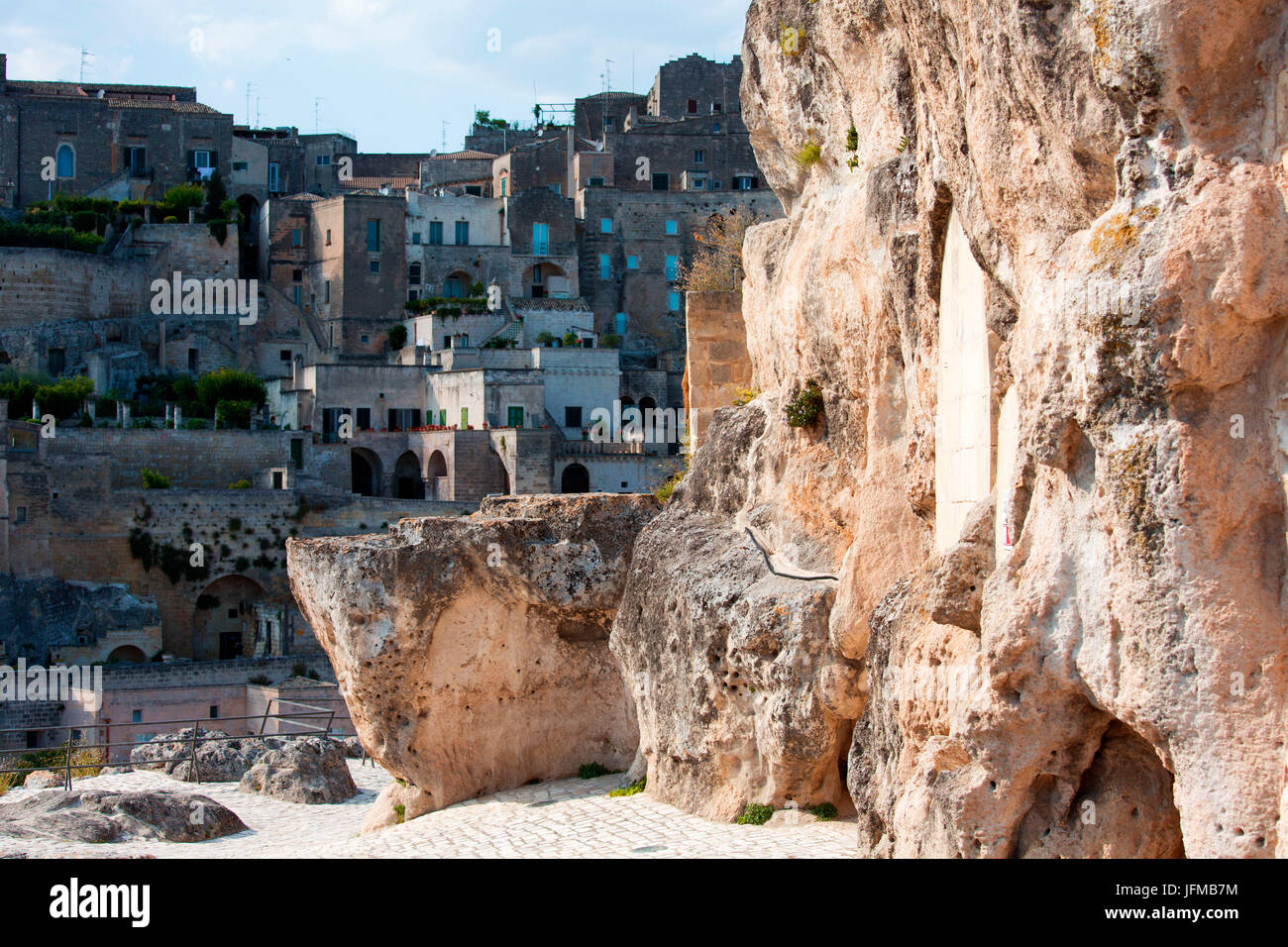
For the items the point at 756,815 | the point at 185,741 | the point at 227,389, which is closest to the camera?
the point at 756,815

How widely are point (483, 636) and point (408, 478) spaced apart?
38654 millimetres

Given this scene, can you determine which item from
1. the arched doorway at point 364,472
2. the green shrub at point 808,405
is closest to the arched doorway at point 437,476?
the arched doorway at point 364,472

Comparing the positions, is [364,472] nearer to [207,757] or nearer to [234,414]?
[234,414]

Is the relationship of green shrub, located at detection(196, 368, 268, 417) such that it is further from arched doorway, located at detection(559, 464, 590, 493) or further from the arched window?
the arched window

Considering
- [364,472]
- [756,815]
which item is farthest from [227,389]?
[756,815]

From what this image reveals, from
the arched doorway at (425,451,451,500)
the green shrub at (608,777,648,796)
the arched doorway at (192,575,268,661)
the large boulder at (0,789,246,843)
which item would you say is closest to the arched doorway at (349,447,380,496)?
the arched doorway at (425,451,451,500)

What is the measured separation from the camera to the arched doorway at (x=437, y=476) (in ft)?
172

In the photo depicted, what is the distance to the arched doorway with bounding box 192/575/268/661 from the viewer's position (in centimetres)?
4750

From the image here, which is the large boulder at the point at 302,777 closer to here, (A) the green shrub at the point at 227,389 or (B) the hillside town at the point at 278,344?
(B) the hillside town at the point at 278,344

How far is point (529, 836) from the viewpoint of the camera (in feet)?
47.8

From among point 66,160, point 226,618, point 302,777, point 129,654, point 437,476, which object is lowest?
point 129,654
